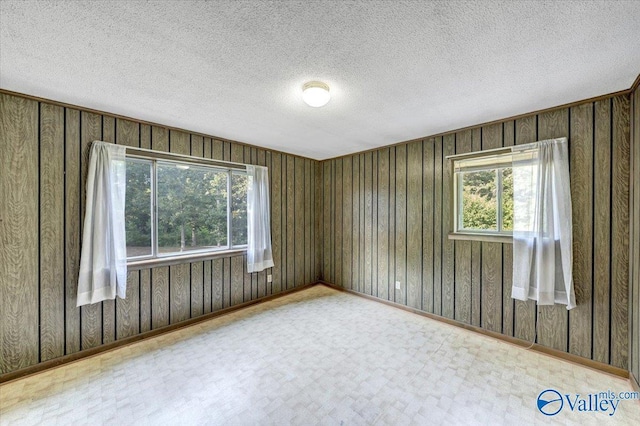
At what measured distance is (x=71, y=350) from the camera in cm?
240

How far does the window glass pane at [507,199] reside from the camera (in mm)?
2842

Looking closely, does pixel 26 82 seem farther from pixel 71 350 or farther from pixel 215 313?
pixel 215 313

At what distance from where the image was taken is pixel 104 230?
2.52 meters

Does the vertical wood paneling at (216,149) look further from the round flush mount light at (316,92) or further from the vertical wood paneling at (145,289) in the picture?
the round flush mount light at (316,92)

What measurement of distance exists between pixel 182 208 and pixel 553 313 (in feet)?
14.1

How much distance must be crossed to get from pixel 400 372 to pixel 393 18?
2.61m

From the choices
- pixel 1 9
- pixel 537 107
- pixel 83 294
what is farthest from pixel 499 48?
pixel 83 294

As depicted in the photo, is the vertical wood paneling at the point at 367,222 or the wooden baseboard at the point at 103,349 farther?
the vertical wood paneling at the point at 367,222

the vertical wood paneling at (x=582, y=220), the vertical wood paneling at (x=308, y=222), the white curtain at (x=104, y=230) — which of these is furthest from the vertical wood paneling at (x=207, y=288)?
the vertical wood paneling at (x=582, y=220)

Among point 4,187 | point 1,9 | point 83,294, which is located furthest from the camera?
point 83,294

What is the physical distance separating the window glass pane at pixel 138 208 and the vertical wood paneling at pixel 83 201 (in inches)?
14.6

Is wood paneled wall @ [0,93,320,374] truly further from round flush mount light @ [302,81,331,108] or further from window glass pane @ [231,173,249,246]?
round flush mount light @ [302,81,331,108]

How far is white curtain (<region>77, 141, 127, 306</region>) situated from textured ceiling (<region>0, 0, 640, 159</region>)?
540 millimetres

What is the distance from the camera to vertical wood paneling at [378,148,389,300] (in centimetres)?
388
